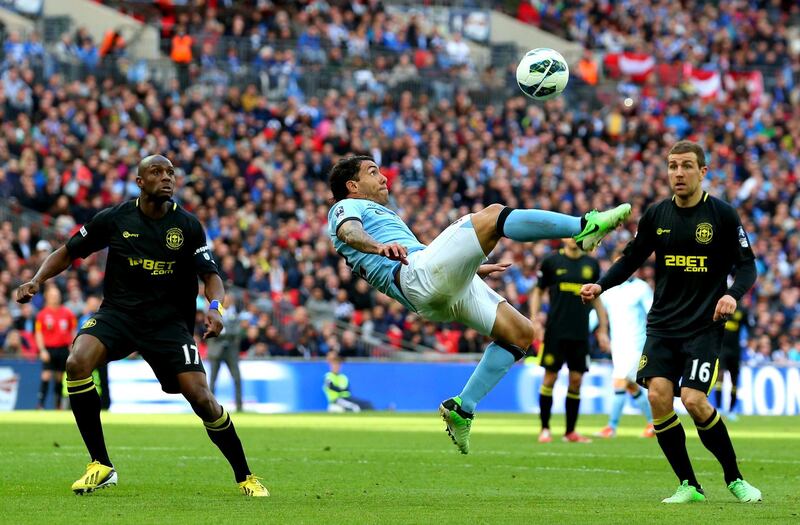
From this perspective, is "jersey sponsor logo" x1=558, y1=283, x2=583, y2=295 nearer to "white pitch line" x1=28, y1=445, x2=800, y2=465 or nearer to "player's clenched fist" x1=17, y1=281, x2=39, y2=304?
"white pitch line" x1=28, y1=445, x2=800, y2=465

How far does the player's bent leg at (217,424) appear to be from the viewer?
10.2m

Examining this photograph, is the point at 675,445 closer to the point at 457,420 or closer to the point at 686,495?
the point at 686,495

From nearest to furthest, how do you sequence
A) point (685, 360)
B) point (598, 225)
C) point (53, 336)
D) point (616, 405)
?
point (598, 225)
point (685, 360)
point (616, 405)
point (53, 336)

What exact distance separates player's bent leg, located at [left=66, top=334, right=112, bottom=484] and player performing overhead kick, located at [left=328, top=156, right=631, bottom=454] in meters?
1.91

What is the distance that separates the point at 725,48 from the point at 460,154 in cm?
1232

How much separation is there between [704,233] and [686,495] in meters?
1.84

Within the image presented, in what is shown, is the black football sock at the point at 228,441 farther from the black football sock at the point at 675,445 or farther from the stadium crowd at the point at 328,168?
the stadium crowd at the point at 328,168

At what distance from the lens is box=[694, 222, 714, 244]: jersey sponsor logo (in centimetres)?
1009

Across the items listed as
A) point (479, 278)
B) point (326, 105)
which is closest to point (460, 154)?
point (326, 105)

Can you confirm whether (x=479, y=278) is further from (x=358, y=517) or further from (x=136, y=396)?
(x=136, y=396)

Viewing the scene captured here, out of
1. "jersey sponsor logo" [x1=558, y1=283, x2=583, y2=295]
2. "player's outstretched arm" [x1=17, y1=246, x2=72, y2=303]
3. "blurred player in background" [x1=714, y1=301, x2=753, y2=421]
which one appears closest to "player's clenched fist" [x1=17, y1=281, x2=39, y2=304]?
"player's outstretched arm" [x1=17, y1=246, x2=72, y2=303]

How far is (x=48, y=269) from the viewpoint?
10.3 meters

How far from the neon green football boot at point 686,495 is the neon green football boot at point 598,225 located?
2114 millimetres

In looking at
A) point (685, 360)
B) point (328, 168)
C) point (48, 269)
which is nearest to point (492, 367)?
point (685, 360)
